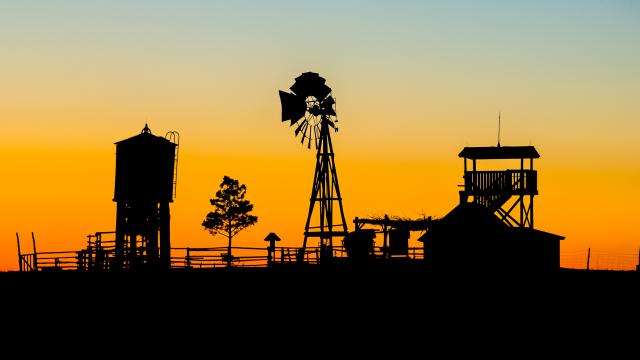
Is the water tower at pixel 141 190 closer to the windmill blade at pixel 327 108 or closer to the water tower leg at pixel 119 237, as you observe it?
the water tower leg at pixel 119 237

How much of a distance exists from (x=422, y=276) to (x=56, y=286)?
582 inches

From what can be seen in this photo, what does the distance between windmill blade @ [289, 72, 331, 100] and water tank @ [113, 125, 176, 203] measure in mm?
7597

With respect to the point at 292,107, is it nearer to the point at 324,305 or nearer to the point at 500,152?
the point at 500,152

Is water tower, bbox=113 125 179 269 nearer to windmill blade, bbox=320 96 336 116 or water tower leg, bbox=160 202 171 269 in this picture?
water tower leg, bbox=160 202 171 269

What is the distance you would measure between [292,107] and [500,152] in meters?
10.0

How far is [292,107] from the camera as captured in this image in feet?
198

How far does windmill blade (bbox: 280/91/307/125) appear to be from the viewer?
60.4 m

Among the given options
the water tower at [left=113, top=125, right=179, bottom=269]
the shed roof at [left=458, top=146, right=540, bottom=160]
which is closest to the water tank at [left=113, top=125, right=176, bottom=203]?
the water tower at [left=113, top=125, right=179, bottom=269]

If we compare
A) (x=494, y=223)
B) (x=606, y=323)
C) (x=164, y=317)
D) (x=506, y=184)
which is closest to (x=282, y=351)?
(x=164, y=317)

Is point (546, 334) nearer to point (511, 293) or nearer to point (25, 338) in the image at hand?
point (511, 293)

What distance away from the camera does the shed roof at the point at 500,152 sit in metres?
61.1

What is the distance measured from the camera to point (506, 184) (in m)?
61.5

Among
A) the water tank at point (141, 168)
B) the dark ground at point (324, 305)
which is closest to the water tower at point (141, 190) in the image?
the water tank at point (141, 168)

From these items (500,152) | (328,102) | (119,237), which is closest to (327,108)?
(328,102)
